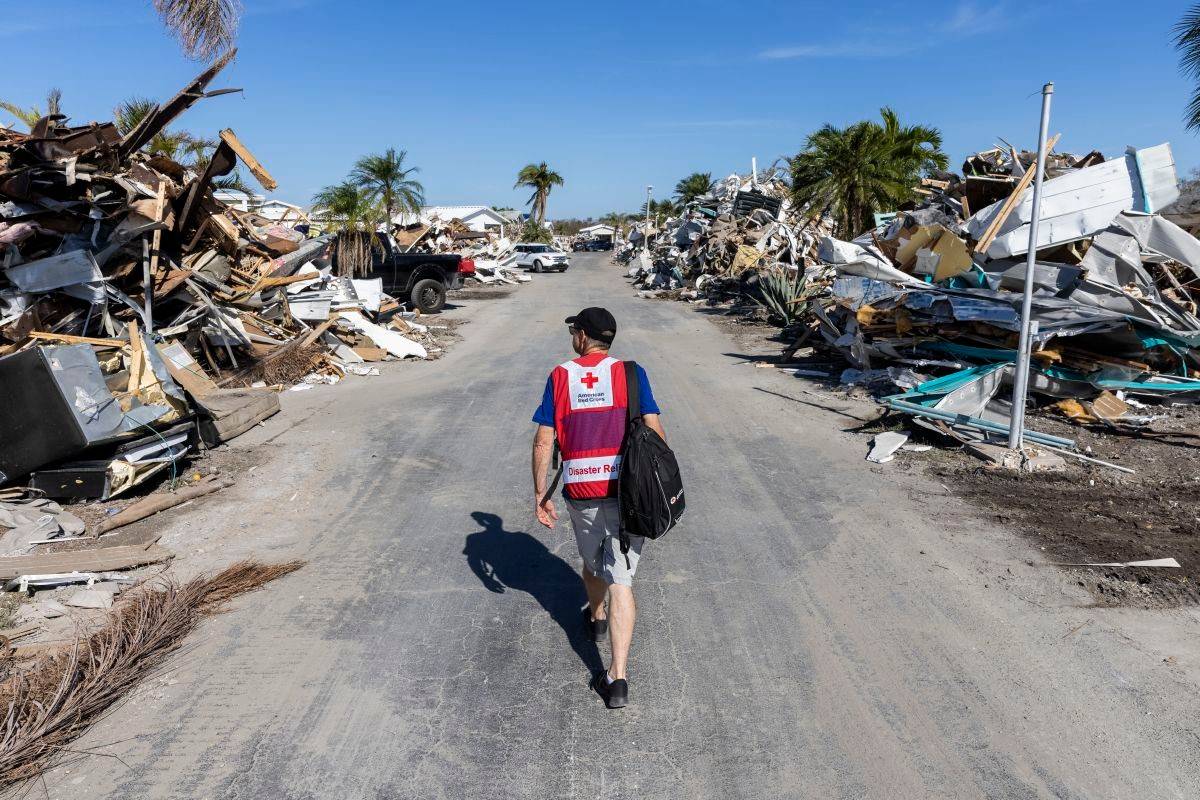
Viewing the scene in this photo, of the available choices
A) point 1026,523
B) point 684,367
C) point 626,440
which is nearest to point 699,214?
point 684,367

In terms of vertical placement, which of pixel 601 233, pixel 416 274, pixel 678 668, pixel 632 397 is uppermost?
pixel 601 233

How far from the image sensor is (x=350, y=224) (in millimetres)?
19297

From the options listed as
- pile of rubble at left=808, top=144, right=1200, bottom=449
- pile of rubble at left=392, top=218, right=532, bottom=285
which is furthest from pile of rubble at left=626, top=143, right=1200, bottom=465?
pile of rubble at left=392, top=218, right=532, bottom=285

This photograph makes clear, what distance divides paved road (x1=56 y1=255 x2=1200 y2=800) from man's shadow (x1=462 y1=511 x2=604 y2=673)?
0.06 ft

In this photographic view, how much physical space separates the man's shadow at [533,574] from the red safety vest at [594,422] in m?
1.03

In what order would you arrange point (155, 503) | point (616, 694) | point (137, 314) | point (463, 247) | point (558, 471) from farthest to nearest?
1. point (463, 247)
2. point (137, 314)
3. point (155, 503)
4. point (558, 471)
5. point (616, 694)

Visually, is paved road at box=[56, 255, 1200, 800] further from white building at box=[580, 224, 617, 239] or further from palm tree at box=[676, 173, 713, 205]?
white building at box=[580, 224, 617, 239]

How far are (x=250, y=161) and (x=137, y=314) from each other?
2488 millimetres

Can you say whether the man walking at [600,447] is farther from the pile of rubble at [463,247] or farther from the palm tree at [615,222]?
the palm tree at [615,222]

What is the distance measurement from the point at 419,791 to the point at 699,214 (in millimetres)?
32330

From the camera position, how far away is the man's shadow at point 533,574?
4270 mm

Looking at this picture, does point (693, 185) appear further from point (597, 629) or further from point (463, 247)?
point (597, 629)

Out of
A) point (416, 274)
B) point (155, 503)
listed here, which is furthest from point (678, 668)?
point (416, 274)

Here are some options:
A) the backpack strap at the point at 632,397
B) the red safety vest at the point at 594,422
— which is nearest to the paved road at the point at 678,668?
the red safety vest at the point at 594,422
